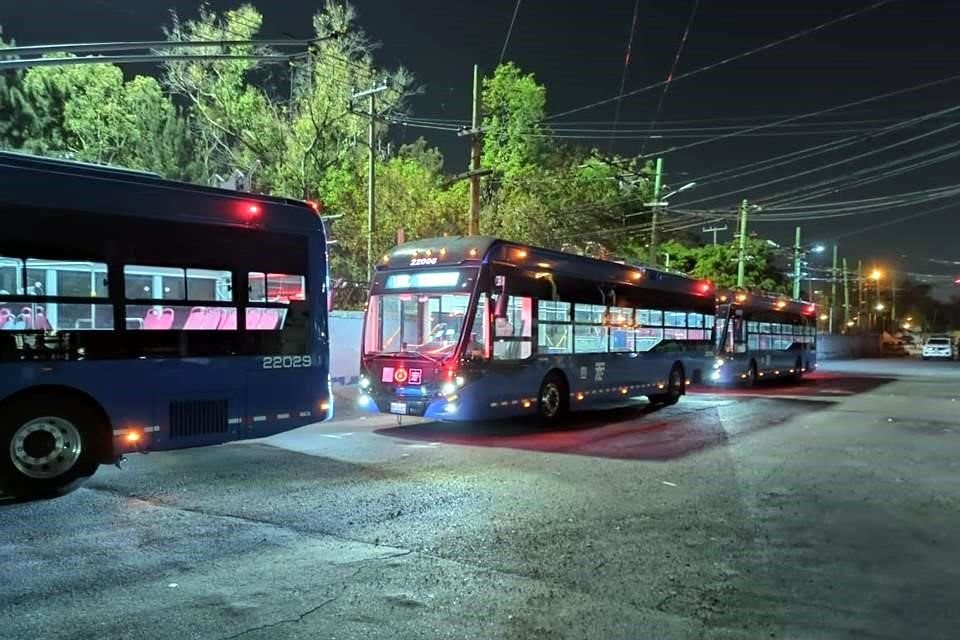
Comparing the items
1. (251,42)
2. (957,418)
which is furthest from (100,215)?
(957,418)

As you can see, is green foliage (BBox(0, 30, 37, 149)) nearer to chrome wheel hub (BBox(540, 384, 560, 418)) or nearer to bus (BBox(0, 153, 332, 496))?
chrome wheel hub (BBox(540, 384, 560, 418))

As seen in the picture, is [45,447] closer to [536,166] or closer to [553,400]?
[553,400]

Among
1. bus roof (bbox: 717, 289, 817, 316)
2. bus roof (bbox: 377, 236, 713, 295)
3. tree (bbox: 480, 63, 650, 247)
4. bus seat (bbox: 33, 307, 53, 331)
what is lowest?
bus seat (bbox: 33, 307, 53, 331)

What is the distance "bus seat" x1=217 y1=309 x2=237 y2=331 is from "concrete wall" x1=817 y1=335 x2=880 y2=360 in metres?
54.6

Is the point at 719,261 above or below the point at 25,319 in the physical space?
above

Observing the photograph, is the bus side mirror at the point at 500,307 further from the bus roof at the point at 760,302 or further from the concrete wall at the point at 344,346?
the bus roof at the point at 760,302

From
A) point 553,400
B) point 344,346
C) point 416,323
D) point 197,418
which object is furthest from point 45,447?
point 344,346

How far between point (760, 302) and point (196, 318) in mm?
23334

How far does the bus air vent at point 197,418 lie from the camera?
8609 mm

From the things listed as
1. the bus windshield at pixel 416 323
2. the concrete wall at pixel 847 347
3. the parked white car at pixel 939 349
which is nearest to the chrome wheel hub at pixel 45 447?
the bus windshield at pixel 416 323

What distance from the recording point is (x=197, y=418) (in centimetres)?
880

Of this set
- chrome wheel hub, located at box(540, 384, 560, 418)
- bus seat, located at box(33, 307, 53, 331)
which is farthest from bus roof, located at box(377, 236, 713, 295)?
bus seat, located at box(33, 307, 53, 331)

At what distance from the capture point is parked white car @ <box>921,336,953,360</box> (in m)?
58.6

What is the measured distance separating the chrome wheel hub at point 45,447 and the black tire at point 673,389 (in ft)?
45.9
